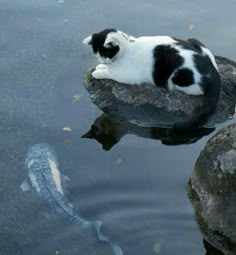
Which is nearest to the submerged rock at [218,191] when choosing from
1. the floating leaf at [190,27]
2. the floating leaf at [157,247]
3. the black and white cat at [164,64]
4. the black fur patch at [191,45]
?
the floating leaf at [157,247]

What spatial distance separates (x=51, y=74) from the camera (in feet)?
23.9

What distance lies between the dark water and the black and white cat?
0.51 meters

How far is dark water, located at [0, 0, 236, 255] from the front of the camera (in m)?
5.26

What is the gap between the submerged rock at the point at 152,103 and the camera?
21.4 ft

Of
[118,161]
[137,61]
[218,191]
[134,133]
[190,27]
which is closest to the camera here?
[218,191]

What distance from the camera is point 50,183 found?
5.66 meters

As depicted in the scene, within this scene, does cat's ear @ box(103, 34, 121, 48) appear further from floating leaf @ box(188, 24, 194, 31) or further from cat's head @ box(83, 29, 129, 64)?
floating leaf @ box(188, 24, 194, 31)

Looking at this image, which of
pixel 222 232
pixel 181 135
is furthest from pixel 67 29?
pixel 222 232

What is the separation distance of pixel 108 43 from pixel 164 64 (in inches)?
25.5

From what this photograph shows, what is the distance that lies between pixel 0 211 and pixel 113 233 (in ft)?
3.55

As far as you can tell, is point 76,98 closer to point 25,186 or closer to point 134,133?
point 134,133

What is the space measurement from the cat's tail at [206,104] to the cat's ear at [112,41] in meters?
1.02

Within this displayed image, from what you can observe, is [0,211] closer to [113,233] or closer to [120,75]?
[113,233]

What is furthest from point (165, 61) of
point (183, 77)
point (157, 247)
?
point (157, 247)
